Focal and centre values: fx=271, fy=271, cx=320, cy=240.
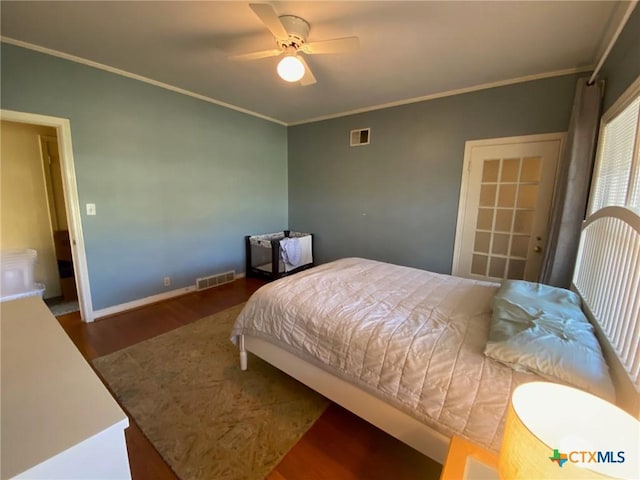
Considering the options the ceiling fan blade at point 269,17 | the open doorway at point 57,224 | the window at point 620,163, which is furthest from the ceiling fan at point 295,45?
the open doorway at point 57,224

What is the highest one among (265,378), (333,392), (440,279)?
(440,279)

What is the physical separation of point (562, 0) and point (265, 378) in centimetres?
320

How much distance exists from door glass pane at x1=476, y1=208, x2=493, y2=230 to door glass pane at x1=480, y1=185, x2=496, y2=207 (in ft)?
0.22

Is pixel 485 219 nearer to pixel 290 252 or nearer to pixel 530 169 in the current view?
pixel 530 169

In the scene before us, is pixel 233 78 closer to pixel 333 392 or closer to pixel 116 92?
pixel 116 92

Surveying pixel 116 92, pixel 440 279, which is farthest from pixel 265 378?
pixel 116 92

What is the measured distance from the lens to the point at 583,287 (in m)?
1.80

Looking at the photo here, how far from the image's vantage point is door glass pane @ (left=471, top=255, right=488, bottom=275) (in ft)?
10.5

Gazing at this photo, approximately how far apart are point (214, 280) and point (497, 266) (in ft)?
12.0

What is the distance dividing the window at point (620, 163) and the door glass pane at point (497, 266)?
105 centimetres

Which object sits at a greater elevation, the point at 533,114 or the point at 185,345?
the point at 533,114

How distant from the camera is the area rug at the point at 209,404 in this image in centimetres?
145

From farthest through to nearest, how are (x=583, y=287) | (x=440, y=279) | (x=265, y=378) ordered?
1. (x=440, y=279)
2. (x=265, y=378)
3. (x=583, y=287)

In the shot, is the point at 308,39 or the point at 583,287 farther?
the point at 308,39
